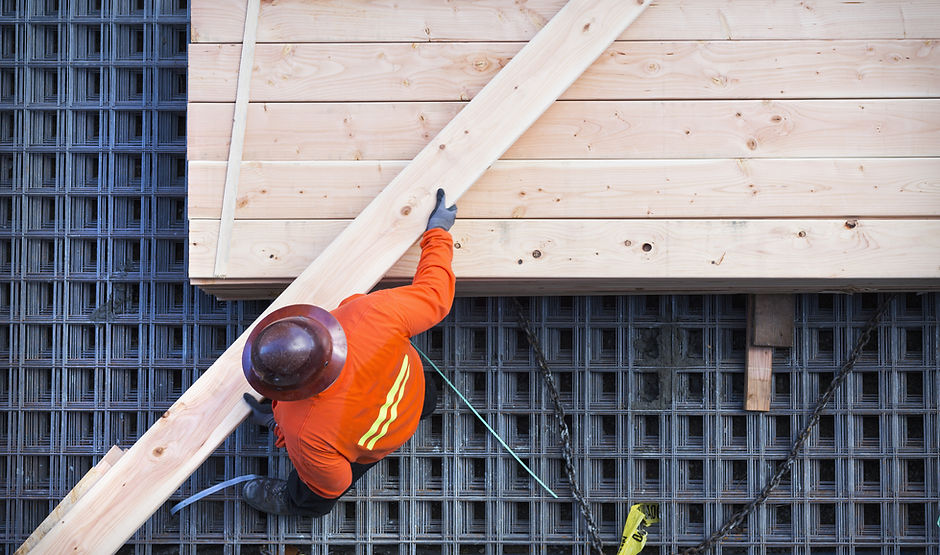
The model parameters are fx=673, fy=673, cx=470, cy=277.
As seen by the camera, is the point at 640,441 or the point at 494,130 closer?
the point at 494,130

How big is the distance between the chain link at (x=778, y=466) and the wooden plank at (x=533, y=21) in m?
1.35

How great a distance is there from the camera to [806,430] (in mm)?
3482

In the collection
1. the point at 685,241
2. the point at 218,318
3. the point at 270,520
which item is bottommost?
the point at 270,520

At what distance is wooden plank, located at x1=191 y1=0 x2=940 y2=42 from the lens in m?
2.96

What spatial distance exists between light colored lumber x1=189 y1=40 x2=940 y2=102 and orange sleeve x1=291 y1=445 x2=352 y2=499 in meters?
1.52

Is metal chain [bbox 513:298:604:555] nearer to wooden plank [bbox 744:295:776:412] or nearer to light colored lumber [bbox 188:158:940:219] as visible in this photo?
light colored lumber [bbox 188:158:940:219]

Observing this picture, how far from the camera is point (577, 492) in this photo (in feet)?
11.5

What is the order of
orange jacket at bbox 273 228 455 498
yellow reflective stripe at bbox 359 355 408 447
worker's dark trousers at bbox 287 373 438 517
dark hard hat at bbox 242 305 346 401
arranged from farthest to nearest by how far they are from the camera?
worker's dark trousers at bbox 287 373 438 517 → yellow reflective stripe at bbox 359 355 408 447 → orange jacket at bbox 273 228 455 498 → dark hard hat at bbox 242 305 346 401

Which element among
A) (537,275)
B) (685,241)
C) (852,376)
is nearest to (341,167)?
(537,275)

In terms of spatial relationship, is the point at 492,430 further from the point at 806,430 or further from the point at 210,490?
the point at 806,430

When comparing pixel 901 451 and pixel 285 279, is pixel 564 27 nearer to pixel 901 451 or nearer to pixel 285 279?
pixel 285 279

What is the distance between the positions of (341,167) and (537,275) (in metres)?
0.98

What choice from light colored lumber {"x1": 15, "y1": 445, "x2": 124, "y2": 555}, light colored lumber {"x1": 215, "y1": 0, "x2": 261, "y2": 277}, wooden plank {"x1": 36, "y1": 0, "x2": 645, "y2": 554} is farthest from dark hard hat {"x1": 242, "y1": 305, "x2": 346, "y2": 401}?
light colored lumber {"x1": 15, "y1": 445, "x2": 124, "y2": 555}

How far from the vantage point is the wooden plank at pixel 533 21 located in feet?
9.70
